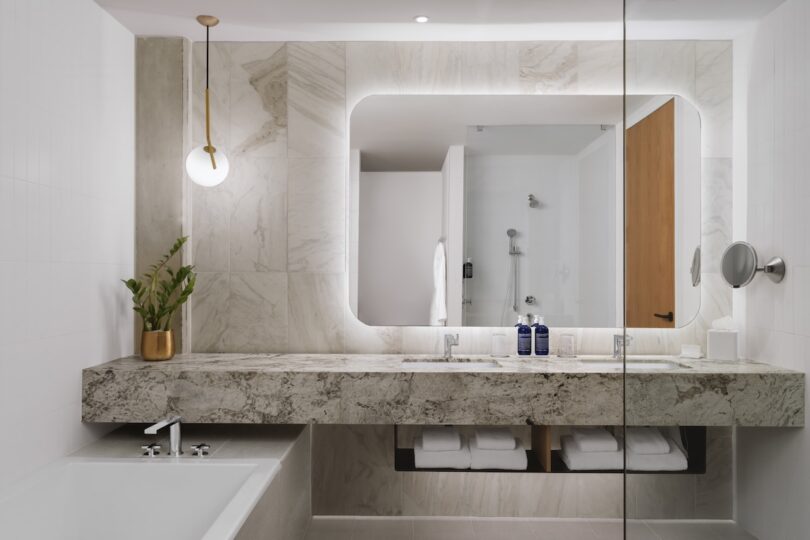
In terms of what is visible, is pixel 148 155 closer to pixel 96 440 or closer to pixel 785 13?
pixel 96 440

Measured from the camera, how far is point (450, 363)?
270 centimetres

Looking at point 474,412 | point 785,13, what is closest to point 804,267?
point 785,13

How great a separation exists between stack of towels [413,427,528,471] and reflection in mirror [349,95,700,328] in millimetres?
579

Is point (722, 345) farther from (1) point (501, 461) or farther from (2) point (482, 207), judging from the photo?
(2) point (482, 207)

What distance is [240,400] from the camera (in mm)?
2324

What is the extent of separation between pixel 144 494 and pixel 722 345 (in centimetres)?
214

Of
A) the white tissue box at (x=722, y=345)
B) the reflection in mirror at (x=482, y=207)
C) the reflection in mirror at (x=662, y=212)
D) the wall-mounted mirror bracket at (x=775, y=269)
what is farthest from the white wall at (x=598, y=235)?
the wall-mounted mirror bracket at (x=775, y=269)

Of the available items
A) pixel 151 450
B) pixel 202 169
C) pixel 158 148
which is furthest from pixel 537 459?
pixel 158 148

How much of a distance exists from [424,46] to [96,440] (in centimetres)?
234

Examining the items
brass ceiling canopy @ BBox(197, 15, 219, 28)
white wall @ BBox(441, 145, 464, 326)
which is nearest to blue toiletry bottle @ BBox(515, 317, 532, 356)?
white wall @ BBox(441, 145, 464, 326)

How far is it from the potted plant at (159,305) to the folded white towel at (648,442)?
89.3 inches

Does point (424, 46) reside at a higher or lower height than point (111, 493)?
higher

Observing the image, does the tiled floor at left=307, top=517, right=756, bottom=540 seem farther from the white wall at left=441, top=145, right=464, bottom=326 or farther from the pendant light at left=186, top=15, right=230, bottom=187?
the pendant light at left=186, top=15, right=230, bottom=187

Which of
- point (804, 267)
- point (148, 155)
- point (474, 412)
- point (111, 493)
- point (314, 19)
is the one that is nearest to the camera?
point (804, 267)
